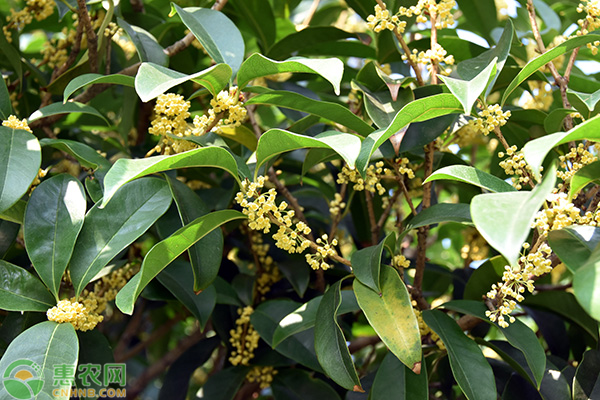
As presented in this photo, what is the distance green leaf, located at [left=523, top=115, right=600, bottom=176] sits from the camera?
638 mm

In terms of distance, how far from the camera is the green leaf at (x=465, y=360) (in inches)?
35.4

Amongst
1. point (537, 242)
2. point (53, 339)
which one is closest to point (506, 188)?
point (537, 242)

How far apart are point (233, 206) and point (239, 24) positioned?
0.59 m

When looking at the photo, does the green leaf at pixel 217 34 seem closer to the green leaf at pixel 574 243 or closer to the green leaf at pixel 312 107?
the green leaf at pixel 312 107

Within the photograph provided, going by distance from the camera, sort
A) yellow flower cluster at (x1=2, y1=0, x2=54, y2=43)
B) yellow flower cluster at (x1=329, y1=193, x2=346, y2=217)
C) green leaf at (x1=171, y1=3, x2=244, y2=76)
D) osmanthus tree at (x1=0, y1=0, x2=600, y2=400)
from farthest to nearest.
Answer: yellow flower cluster at (x1=2, y1=0, x2=54, y2=43) < yellow flower cluster at (x1=329, y1=193, x2=346, y2=217) < green leaf at (x1=171, y1=3, x2=244, y2=76) < osmanthus tree at (x1=0, y1=0, x2=600, y2=400)

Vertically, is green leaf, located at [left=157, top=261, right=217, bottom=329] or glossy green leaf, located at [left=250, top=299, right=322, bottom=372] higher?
green leaf, located at [left=157, top=261, right=217, bottom=329]

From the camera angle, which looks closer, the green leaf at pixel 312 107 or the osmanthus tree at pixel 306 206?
the osmanthus tree at pixel 306 206

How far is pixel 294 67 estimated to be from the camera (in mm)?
875

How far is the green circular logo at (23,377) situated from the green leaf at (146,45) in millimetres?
Result: 601

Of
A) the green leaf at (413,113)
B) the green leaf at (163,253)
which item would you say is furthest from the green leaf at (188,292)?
the green leaf at (413,113)

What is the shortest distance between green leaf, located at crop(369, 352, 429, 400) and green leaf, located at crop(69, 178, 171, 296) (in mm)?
478

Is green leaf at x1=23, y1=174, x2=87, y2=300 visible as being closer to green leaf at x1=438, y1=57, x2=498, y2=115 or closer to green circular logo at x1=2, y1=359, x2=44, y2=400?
green circular logo at x1=2, y1=359, x2=44, y2=400

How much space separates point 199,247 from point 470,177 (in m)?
0.46

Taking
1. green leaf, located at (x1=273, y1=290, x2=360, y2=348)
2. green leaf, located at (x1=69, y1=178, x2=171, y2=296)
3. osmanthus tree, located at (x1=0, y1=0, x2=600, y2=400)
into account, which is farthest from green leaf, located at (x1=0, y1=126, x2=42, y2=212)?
green leaf, located at (x1=273, y1=290, x2=360, y2=348)
